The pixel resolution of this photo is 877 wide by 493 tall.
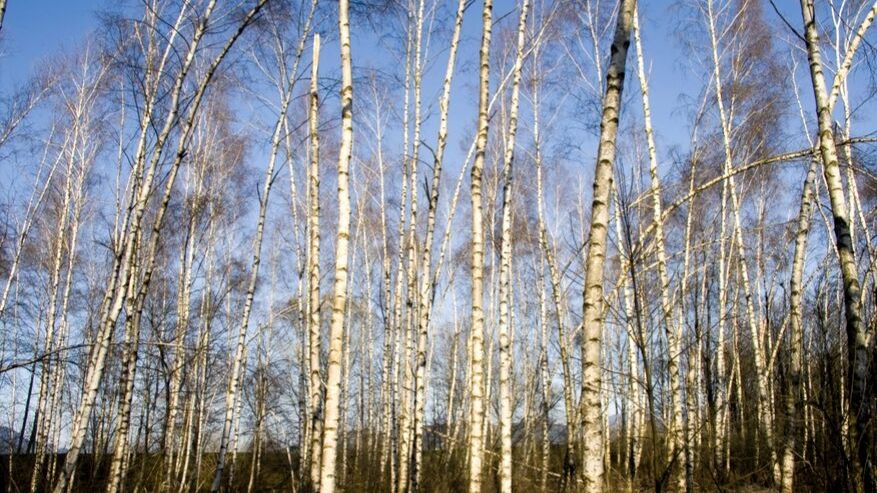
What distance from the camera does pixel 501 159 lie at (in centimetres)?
1251

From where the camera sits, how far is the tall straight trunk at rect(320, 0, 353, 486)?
14.0ft

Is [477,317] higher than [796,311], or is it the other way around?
[796,311]

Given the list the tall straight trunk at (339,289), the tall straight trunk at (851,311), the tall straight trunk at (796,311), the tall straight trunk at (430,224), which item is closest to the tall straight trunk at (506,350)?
the tall straight trunk at (430,224)

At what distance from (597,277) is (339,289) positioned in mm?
2063

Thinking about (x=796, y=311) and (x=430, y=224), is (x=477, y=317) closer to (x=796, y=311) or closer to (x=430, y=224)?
(x=430, y=224)

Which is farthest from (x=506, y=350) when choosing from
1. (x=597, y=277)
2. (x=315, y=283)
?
(x=597, y=277)

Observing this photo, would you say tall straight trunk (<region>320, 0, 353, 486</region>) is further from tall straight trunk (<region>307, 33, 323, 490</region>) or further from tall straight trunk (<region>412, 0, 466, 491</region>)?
tall straight trunk (<region>412, 0, 466, 491</region>)

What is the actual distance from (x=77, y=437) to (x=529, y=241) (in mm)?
11345

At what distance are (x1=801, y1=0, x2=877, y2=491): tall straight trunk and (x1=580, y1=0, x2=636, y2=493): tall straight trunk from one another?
5.34 feet

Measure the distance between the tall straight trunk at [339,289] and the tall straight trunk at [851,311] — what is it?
130 inches

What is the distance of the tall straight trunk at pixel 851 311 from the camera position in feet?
12.8

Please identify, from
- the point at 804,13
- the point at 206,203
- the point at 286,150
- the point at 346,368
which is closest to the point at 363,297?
the point at 346,368

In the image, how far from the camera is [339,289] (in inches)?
183

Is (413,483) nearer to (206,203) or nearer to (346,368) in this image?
(206,203)
